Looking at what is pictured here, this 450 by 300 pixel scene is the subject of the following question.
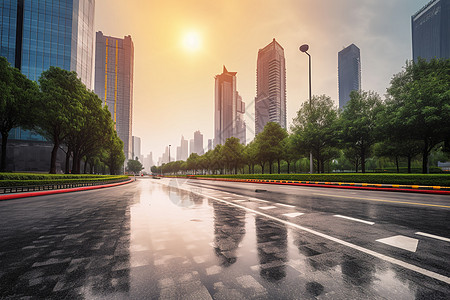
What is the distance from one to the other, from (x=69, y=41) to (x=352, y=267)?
9085cm

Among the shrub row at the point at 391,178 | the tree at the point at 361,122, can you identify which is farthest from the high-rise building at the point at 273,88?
the shrub row at the point at 391,178

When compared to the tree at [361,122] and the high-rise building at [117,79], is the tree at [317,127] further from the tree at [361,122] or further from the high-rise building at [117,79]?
the high-rise building at [117,79]

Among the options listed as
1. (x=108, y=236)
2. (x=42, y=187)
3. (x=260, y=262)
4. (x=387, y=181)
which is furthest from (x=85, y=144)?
(x=387, y=181)

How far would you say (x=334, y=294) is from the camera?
2002mm

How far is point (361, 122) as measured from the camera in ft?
82.8

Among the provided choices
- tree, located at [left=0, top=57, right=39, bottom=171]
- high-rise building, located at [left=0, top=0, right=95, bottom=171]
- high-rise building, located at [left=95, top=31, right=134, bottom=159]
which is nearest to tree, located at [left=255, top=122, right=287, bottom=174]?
tree, located at [left=0, top=57, right=39, bottom=171]

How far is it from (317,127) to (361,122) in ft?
20.5

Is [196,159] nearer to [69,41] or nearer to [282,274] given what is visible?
[69,41]

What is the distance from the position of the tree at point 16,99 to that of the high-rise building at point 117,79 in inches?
6032

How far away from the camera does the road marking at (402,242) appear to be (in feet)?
10.9

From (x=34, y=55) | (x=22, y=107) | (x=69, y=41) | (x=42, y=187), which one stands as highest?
(x=69, y=41)

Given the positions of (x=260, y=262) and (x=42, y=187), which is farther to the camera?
(x=42, y=187)

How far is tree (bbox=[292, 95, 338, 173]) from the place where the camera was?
2889cm

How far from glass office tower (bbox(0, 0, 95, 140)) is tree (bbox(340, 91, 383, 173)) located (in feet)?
245
